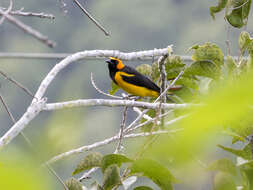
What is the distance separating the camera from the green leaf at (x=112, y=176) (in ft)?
3.25

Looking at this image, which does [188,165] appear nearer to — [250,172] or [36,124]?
[36,124]

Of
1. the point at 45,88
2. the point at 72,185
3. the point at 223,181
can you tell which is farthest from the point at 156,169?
the point at 45,88

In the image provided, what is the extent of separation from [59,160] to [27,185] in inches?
4.5

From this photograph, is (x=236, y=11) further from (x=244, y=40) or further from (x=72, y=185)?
(x=72, y=185)

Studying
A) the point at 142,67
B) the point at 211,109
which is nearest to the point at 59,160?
the point at 211,109

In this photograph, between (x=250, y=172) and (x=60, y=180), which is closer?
(x=60, y=180)

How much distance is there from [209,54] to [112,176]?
2.78 feet

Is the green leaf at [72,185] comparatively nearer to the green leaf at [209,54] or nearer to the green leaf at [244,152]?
the green leaf at [244,152]

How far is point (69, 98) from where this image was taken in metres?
0.29

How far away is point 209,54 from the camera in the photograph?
165 centimetres

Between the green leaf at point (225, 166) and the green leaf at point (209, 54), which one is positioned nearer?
the green leaf at point (225, 166)

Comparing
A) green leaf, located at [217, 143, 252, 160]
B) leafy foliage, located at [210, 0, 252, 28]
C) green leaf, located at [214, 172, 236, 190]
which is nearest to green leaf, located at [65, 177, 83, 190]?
green leaf, located at [217, 143, 252, 160]

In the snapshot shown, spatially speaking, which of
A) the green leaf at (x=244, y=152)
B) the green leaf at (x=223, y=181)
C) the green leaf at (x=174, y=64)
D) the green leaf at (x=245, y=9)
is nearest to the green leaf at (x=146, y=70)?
the green leaf at (x=174, y=64)

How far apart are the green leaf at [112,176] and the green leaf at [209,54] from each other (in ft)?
2.65
